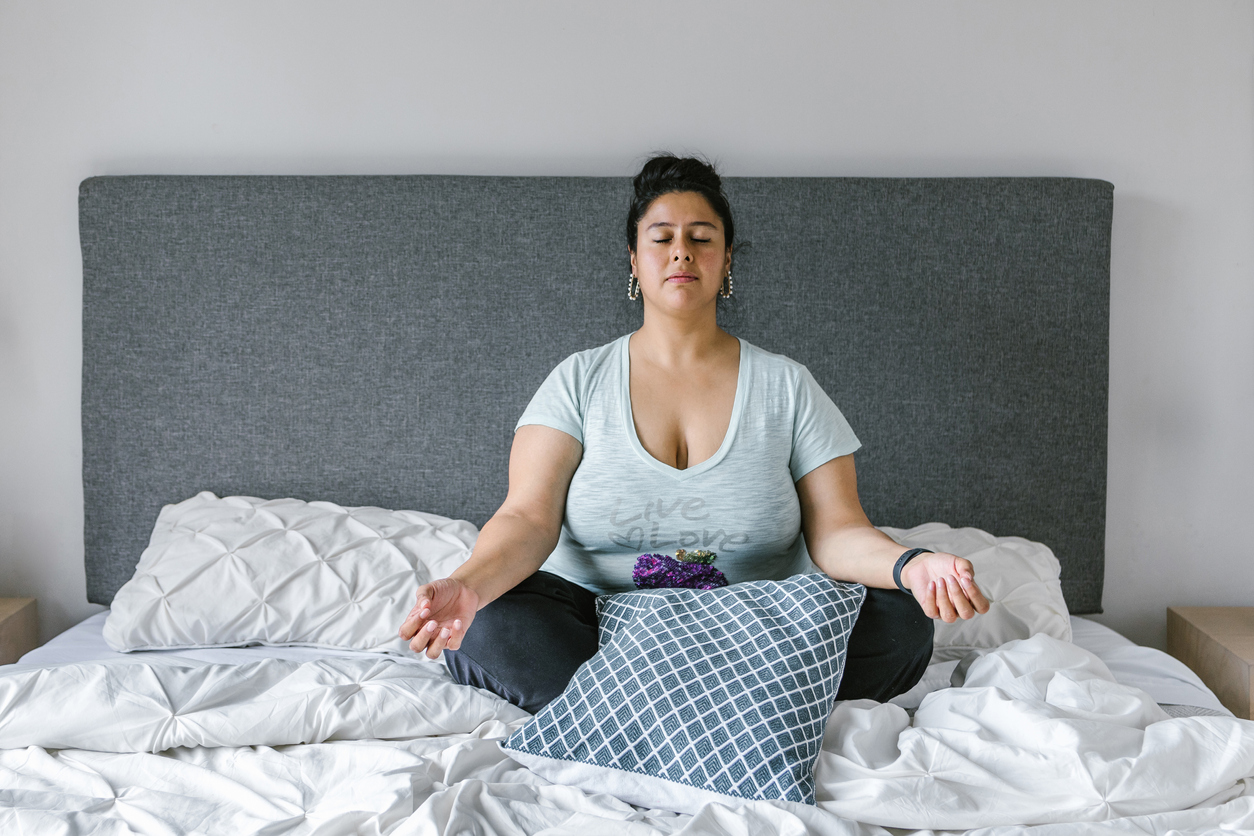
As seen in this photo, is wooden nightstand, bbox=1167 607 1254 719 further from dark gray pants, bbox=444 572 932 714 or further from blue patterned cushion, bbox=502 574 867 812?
blue patterned cushion, bbox=502 574 867 812

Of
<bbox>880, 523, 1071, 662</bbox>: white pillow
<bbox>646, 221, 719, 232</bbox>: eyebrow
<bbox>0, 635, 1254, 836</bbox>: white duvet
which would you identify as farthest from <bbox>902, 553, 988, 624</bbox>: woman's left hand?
<bbox>646, 221, 719, 232</bbox>: eyebrow

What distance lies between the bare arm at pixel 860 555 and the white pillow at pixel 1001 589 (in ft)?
0.37

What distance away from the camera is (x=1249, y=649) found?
1604 millimetres

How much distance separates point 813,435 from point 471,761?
752mm

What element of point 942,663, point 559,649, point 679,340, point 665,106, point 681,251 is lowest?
point 942,663

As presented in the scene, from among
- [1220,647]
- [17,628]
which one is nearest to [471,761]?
[17,628]

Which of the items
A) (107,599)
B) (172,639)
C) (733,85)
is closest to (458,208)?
(733,85)

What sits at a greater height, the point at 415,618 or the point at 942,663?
the point at 415,618

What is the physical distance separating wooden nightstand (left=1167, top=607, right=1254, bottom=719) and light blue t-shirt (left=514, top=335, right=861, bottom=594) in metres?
0.83

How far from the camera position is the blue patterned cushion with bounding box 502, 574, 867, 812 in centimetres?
98

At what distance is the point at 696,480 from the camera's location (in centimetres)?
141

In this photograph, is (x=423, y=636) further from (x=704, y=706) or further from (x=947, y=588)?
(x=947, y=588)

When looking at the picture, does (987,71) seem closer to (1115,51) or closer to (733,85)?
(1115,51)

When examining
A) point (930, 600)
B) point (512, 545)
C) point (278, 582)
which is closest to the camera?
point (930, 600)
